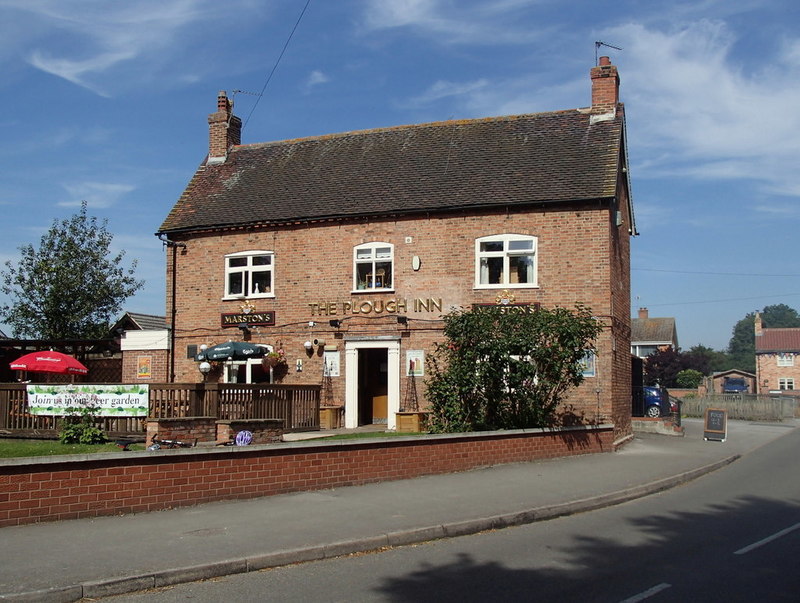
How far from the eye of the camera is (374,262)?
23.3 meters

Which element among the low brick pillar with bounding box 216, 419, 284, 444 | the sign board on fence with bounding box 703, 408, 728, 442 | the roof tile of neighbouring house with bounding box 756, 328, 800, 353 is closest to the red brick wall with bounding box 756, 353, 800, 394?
the roof tile of neighbouring house with bounding box 756, 328, 800, 353

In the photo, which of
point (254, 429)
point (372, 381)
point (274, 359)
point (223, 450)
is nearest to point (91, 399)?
point (254, 429)

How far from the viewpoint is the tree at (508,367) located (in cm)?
1781

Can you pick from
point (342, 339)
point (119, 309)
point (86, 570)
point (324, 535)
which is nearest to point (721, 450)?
point (342, 339)

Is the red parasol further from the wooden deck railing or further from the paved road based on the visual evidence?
the paved road

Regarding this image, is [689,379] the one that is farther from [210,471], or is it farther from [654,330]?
[210,471]

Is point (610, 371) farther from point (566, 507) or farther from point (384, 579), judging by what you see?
point (384, 579)

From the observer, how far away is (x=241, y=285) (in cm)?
2458

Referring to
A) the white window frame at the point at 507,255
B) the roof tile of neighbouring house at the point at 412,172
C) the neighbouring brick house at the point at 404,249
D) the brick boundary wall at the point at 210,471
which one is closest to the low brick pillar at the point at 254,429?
the brick boundary wall at the point at 210,471

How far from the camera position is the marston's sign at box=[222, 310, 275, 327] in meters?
23.9

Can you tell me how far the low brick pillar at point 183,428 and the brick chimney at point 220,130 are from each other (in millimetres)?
13442

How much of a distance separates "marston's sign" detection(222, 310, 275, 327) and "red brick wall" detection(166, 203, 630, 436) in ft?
0.53

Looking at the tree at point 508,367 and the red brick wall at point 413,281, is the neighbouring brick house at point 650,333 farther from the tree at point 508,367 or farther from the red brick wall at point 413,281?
the tree at point 508,367

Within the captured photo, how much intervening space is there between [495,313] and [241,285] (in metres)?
9.17
